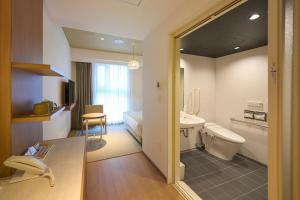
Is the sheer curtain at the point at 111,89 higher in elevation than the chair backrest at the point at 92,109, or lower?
higher

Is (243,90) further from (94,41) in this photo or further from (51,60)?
(94,41)

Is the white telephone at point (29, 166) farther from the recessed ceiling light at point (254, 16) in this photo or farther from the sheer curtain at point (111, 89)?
the sheer curtain at point (111, 89)

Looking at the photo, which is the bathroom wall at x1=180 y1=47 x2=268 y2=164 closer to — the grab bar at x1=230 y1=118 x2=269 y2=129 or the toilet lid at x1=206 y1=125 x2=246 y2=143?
the grab bar at x1=230 y1=118 x2=269 y2=129

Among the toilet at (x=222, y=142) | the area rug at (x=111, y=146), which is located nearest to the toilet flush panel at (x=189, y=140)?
the toilet at (x=222, y=142)

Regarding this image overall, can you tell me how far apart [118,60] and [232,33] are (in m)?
3.54

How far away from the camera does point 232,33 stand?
2.04 m

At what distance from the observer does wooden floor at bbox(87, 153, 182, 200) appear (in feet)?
5.68

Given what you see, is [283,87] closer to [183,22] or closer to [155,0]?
[183,22]

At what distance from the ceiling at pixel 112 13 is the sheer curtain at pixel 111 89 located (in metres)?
2.87

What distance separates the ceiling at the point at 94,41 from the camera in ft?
10.0

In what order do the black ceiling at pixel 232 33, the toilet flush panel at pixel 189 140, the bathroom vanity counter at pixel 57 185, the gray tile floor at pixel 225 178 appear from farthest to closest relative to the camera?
the toilet flush panel at pixel 189 140 → the gray tile floor at pixel 225 178 → the black ceiling at pixel 232 33 → the bathroom vanity counter at pixel 57 185

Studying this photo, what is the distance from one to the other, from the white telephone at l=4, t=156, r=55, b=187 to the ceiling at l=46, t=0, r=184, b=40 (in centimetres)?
179

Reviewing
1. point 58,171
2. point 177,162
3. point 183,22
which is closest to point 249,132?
point 177,162

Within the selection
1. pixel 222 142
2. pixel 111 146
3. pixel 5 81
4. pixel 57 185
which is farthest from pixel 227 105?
pixel 5 81
